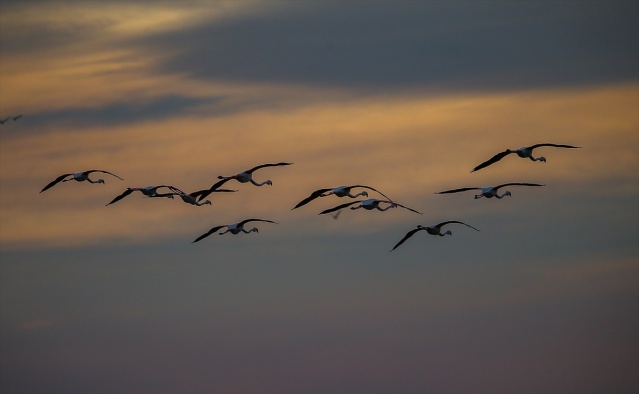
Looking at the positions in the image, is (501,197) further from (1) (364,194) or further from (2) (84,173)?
(2) (84,173)

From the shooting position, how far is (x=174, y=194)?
359 feet

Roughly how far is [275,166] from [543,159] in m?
15.3

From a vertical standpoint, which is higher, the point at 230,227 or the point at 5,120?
the point at 5,120

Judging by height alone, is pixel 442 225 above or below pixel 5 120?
below

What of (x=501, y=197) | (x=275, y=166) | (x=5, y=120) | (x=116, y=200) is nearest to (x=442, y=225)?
(x=501, y=197)

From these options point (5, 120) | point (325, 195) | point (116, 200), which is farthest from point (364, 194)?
point (5, 120)

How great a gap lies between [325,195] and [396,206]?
13.3 ft

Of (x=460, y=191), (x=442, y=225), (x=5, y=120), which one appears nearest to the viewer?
(x=460, y=191)

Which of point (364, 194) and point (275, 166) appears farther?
point (364, 194)

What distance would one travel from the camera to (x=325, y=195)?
347ft

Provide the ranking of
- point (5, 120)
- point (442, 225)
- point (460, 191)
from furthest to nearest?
point (5, 120), point (442, 225), point (460, 191)

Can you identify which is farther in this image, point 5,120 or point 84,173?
point 5,120

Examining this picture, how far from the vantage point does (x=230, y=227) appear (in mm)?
111188

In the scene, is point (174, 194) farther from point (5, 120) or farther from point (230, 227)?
point (5, 120)
